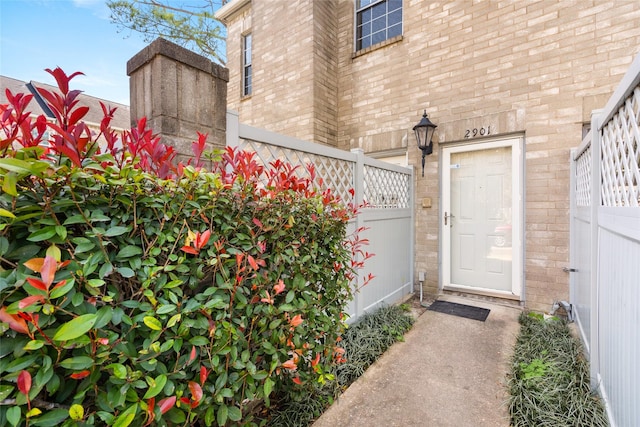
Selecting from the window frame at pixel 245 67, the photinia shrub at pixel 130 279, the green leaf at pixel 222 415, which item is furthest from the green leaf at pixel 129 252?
the window frame at pixel 245 67

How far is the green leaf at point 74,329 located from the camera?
2.36 feet

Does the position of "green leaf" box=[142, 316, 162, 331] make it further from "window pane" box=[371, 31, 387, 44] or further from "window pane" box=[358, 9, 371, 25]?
"window pane" box=[358, 9, 371, 25]

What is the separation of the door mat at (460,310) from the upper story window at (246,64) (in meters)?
5.17

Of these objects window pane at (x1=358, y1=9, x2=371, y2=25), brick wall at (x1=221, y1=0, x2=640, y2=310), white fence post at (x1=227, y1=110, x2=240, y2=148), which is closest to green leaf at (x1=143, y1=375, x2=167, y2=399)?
white fence post at (x1=227, y1=110, x2=240, y2=148)

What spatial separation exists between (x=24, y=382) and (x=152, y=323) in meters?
0.31

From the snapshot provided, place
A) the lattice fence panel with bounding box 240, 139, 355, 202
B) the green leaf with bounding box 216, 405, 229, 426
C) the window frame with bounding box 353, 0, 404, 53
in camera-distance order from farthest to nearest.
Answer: the window frame with bounding box 353, 0, 404, 53
the lattice fence panel with bounding box 240, 139, 355, 202
the green leaf with bounding box 216, 405, 229, 426

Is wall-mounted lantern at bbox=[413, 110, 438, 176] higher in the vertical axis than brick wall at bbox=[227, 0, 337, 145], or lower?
lower

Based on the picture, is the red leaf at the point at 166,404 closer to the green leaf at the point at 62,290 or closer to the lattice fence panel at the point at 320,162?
the green leaf at the point at 62,290

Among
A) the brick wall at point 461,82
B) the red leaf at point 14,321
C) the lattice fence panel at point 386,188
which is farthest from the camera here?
the lattice fence panel at point 386,188

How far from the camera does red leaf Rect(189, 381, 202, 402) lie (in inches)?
41.5

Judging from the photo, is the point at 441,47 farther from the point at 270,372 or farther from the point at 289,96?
the point at 270,372

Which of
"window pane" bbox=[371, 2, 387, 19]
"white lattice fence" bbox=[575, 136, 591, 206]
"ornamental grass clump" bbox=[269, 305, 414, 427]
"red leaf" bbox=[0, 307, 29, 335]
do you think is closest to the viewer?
"red leaf" bbox=[0, 307, 29, 335]

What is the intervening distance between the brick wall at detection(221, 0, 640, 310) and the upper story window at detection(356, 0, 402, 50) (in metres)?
0.19

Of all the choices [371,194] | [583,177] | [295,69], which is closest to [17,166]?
[371,194]
